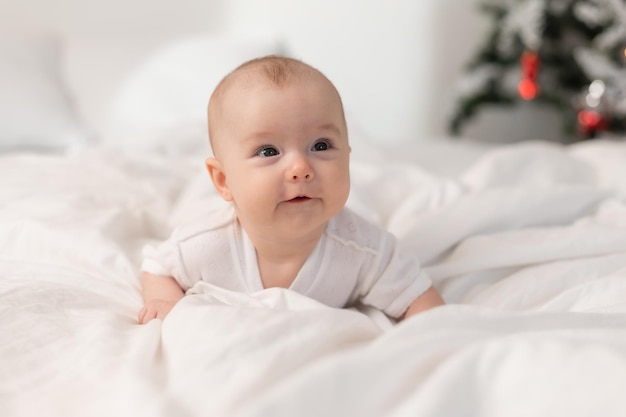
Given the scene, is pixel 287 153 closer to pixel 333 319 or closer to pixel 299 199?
pixel 299 199

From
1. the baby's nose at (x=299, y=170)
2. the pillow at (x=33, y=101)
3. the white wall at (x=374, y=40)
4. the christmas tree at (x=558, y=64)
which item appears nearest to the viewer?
the baby's nose at (x=299, y=170)

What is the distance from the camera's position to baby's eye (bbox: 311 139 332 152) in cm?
87

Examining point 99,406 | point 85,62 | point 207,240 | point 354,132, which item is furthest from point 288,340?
point 85,62

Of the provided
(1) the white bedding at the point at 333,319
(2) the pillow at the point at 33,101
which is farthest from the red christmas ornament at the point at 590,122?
(2) the pillow at the point at 33,101

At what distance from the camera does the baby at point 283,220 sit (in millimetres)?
847

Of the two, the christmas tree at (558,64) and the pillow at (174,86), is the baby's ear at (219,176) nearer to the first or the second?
the pillow at (174,86)

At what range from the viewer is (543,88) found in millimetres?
2926

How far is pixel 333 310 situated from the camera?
29.8 inches

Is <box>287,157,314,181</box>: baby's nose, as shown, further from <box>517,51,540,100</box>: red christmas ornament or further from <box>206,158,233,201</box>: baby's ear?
<box>517,51,540,100</box>: red christmas ornament

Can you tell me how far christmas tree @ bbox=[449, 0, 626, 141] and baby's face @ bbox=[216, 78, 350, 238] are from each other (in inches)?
72.5

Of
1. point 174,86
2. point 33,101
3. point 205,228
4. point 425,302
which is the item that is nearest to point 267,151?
point 205,228

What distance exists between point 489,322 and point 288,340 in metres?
0.20

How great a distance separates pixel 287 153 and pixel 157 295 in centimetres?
27

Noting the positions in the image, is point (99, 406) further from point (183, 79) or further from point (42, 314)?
point (183, 79)
